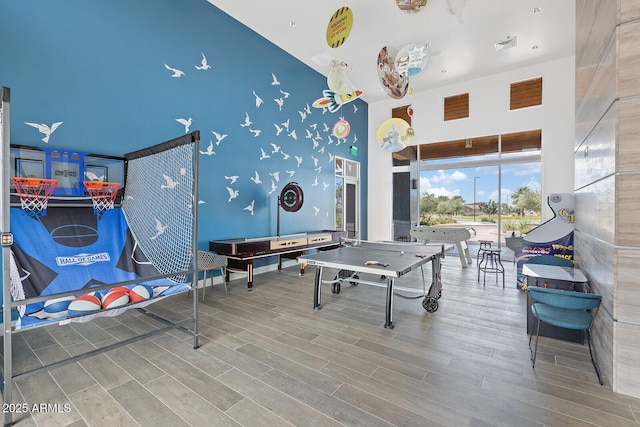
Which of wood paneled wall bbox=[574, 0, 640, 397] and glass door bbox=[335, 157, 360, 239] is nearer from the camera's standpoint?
wood paneled wall bbox=[574, 0, 640, 397]

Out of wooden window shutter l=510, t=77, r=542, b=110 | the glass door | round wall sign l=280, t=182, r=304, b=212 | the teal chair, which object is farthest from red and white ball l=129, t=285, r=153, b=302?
wooden window shutter l=510, t=77, r=542, b=110

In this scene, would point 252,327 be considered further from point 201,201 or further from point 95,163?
point 95,163

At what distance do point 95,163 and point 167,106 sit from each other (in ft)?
4.41

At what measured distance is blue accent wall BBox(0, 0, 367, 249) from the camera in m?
3.24

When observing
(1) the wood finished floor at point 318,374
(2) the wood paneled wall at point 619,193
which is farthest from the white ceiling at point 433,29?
(1) the wood finished floor at point 318,374

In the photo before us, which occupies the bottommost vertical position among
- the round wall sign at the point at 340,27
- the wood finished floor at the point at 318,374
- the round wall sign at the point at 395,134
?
the wood finished floor at the point at 318,374

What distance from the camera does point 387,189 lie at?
952 centimetres

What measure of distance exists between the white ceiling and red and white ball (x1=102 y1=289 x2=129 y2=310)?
16.1 ft

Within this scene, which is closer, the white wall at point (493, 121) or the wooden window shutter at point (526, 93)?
the white wall at point (493, 121)

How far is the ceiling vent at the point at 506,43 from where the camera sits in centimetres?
609

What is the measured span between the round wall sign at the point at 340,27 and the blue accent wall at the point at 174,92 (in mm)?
2124

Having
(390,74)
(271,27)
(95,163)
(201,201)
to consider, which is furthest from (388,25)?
(95,163)

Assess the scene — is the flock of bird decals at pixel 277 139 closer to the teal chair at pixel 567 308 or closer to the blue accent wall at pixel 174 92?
the blue accent wall at pixel 174 92

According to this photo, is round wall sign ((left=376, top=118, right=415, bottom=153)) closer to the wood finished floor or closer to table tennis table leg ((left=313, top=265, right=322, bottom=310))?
table tennis table leg ((left=313, top=265, right=322, bottom=310))
